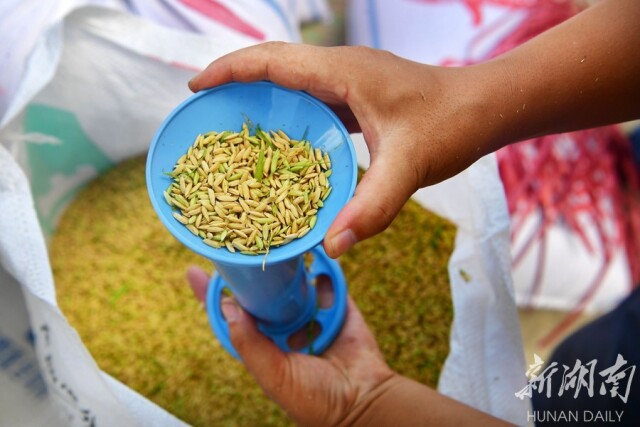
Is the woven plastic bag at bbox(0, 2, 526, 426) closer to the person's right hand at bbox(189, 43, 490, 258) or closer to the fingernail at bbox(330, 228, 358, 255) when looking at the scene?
the person's right hand at bbox(189, 43, 490, 258)

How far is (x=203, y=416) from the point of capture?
990 millimetres

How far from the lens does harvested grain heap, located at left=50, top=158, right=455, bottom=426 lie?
1012mm

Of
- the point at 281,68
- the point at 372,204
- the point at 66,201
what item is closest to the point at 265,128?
the point at 281,68

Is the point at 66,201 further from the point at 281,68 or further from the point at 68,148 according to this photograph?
the point at 281,68

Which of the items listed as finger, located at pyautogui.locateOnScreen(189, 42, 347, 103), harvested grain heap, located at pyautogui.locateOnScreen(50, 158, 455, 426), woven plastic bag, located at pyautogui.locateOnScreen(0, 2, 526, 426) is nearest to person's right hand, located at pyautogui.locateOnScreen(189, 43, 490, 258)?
finger, located at pyautogui.locateOnScreen(189, 42, 347, 103)

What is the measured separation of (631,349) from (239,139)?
2.14ft

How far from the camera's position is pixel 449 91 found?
727mm

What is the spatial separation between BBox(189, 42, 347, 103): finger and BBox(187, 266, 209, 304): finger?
426mm

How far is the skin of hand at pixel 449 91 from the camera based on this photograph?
671 mm

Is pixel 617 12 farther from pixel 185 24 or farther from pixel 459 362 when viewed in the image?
pixel 185 24

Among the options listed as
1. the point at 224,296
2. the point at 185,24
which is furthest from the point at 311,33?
the point at 224,296

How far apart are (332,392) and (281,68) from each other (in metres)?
0.49

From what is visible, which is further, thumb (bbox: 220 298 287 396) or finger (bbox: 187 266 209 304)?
finger (bbox: 187 266 209 304)

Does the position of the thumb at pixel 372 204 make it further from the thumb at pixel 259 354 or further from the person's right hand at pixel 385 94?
the thumb at pixel 259 354
